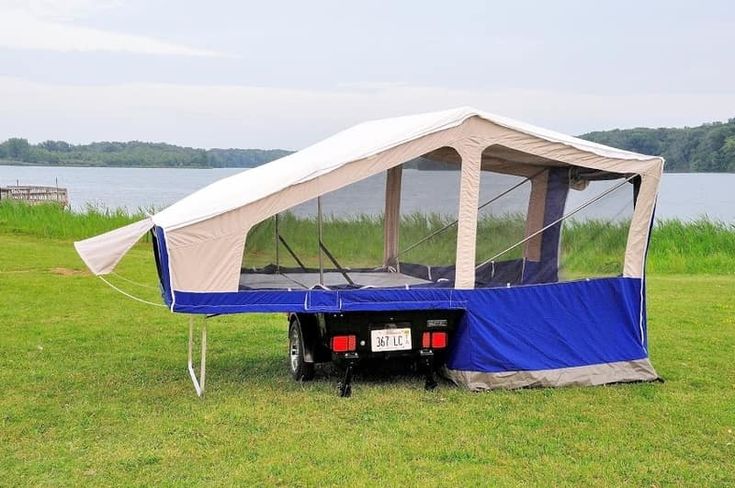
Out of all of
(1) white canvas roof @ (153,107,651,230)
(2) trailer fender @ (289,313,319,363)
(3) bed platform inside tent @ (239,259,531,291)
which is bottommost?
(2) trailer fender @ (289,313,319,363)

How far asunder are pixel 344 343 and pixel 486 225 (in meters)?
1.58

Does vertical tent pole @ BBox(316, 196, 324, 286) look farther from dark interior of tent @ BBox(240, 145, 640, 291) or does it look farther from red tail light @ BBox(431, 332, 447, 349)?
red tail light @ BBox(431, 332, 447, 349)

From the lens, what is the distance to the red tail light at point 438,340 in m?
6.79

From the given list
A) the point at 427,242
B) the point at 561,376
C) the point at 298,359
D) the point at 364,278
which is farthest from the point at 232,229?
the point at 561,376

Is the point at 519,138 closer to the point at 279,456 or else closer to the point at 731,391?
the point at 731,391

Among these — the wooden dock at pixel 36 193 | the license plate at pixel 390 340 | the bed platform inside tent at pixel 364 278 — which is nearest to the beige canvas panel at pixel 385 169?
the bed platform inside tent at pixel 364 278

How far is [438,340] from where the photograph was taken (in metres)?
6.80

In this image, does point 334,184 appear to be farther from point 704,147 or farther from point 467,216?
point 704,147

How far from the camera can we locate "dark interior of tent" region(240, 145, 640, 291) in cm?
704

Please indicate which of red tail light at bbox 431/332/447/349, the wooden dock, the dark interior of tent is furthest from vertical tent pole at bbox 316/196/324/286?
the wooden dock

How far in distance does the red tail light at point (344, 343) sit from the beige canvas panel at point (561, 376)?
0.86m

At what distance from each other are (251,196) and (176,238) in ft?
2.02

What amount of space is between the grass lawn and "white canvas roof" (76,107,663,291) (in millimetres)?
1011

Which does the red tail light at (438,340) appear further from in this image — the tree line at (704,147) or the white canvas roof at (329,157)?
Result: the tree line at (704,147)
